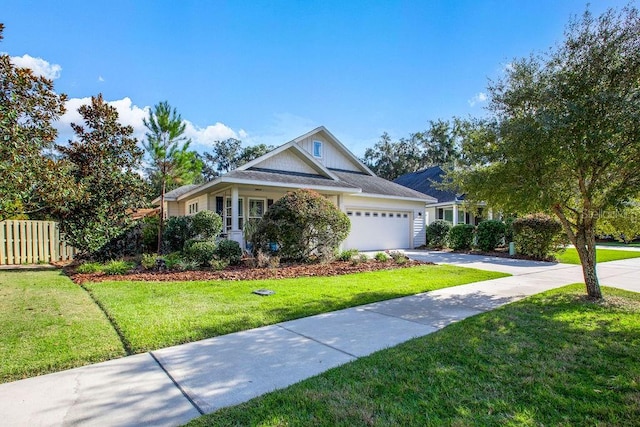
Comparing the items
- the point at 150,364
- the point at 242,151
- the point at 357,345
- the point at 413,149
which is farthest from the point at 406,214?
the point at 242,151

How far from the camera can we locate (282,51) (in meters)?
12.5

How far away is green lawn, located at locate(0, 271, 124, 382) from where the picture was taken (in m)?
3.50

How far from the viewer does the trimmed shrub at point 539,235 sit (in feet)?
43.5

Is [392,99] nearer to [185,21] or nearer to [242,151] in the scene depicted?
[185,21]

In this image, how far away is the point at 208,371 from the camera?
336cm

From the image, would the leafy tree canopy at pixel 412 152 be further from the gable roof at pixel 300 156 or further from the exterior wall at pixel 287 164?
the exterior wall at pixel 287 164

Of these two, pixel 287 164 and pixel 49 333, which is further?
pixel 287 164

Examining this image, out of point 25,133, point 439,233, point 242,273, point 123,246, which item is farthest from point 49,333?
point 439,233

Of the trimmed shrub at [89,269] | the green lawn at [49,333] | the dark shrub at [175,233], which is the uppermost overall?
the dark shrub at [175,233]

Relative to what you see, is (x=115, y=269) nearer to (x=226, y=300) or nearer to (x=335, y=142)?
(x=226, y=300)

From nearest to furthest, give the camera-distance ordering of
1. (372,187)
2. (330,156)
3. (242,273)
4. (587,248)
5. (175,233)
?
(587,248), (242,273), (175,233), (372,187), (330,156)

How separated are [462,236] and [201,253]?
12.9 meters

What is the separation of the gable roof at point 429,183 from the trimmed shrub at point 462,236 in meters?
3.27

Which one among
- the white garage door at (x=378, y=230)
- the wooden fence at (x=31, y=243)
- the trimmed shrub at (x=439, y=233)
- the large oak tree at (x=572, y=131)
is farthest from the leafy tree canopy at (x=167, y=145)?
the trimmed shrub at (x=439, y=233)
